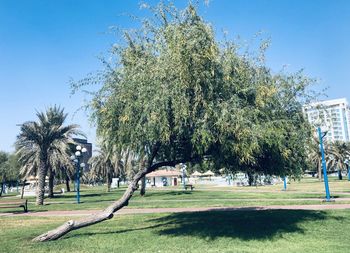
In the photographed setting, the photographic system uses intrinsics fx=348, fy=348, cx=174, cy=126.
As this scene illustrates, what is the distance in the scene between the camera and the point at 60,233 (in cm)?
1284

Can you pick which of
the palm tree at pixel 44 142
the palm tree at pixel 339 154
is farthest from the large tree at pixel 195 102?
the palm tree at pixel 339 154

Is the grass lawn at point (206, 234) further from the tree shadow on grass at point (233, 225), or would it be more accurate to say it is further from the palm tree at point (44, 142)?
the palm tree at point (44, 142)

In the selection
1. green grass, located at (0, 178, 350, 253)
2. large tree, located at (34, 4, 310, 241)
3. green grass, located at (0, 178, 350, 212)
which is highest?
large tree, located at (34, 4, 310, 241)

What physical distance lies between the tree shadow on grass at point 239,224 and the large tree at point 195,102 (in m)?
2.52

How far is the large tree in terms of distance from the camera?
11125mm

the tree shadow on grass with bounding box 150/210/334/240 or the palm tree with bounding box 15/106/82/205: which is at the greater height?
the palm tree with bounding box 15/106/82/205

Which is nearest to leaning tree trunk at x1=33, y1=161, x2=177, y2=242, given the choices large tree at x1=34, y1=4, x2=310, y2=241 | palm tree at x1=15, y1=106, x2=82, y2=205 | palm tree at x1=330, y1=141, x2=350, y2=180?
large tree at x1=34, y1=4, x2=310, y2=241

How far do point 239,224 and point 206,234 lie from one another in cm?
255

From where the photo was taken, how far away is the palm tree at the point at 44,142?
3447 centimetres

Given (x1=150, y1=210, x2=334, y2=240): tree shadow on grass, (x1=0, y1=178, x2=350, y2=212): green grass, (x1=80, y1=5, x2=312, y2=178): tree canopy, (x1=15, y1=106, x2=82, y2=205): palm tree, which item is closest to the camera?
(x1=80, y1=5, x2=312, y2=178): tree canopy

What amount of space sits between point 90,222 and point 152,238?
243 cm

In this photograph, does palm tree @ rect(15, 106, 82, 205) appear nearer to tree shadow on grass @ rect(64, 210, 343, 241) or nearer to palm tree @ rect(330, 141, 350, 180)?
tree shadow on grass @ rect(64, 210, 343, 241)

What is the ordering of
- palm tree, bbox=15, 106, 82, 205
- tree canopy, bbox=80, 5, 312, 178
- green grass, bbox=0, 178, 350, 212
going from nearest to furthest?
1. tree canopy, bbox=80, 5, 312, 178
2. green grass, bbox=0, 178, 350, 212
3. palm tree, bbox=15, 106, 82, 205

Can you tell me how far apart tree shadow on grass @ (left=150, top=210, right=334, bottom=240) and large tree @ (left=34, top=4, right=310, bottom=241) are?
8.28 feet
